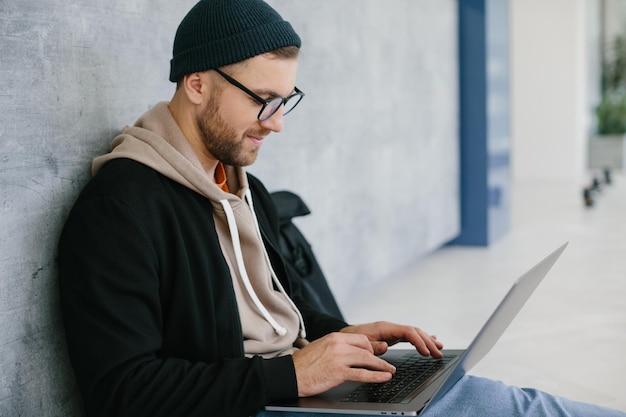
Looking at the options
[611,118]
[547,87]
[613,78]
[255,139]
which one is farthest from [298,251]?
[613,78]

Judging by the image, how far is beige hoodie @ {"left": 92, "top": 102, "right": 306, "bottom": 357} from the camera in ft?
5.07

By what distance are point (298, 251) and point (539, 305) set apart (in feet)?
6.50

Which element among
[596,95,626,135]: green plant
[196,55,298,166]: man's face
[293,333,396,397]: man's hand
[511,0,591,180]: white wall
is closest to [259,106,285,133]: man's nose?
[196,55,298,166]: man's face

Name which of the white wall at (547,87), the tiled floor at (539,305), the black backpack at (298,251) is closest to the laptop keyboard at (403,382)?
the black backpack at (298,251)

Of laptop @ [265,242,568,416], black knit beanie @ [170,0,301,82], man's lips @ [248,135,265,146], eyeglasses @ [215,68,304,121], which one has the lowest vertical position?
laptop @ [265,242,568,416]

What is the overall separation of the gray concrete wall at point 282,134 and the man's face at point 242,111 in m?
0.34

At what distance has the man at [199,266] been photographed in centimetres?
134

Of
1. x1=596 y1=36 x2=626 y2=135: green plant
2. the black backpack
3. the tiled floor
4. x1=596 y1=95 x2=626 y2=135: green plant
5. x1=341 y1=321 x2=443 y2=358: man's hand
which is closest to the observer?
x1=341 y1=321 x2=443 y2=358: man's hand

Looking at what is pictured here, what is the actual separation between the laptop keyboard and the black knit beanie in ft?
2.24

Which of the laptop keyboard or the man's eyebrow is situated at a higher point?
the man's eyebrow

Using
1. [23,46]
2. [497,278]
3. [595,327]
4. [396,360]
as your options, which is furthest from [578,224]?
[23,46]

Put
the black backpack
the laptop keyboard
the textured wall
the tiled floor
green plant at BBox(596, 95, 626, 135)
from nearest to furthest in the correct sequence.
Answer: the laptop keyboard → the black backpack → the tiled floor → the textured wall → green plant at BBox(596, 95, 626, 135)

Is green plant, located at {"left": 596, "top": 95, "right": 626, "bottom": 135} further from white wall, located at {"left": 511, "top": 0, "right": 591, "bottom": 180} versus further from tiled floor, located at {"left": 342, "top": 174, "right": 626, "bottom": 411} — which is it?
tiled floor, located at {"left": 342, "top": 174, "right": 626, "bottom": 411}

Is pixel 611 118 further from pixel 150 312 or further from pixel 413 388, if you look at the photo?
pixel 150 312
